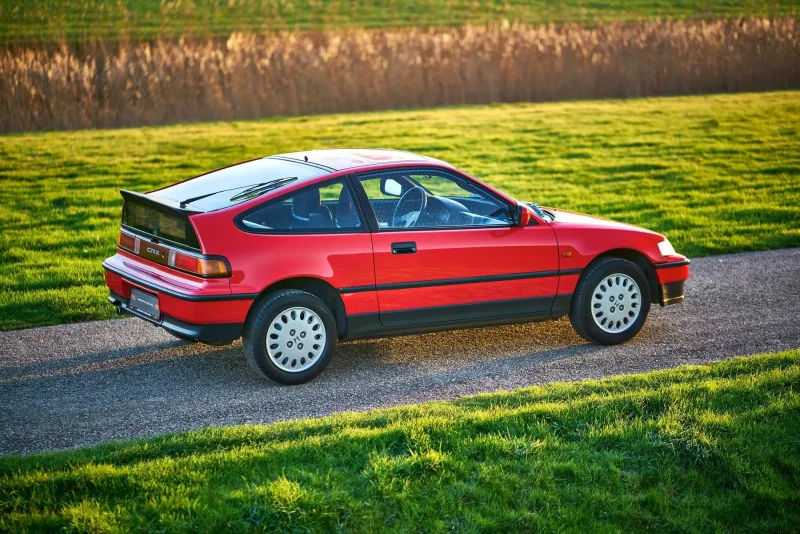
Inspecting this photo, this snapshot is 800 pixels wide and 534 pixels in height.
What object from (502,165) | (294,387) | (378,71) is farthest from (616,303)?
(378,71)

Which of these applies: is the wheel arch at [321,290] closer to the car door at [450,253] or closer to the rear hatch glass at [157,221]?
the car door at [450,253]

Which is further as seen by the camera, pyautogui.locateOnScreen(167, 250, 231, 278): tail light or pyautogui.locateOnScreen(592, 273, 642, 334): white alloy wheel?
pyautogui.locateOnScreen(592, 273, 642, 334): white alloy wheel

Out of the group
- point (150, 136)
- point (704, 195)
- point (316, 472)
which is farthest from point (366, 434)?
point (150, 136)

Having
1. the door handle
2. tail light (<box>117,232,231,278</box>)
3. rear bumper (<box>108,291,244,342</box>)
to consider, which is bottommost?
rear bumper (<box>108,291,244,342</box>)

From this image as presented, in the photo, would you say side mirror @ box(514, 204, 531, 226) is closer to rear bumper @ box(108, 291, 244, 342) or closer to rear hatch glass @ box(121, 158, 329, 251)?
rear hatch glass @ box(121, 158, 329, 251)

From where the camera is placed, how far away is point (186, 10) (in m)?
38.7

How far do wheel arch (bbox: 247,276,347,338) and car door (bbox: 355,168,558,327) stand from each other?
0.99 ft

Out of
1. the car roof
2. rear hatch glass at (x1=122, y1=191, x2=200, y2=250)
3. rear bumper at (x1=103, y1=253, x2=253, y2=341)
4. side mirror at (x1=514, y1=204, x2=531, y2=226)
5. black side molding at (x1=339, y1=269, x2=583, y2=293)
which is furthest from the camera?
side mirror at (x1=514, y1=204, x2=531, y2=226)

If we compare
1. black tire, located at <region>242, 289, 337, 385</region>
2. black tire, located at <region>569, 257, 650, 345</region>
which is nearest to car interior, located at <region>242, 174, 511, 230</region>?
black tire, located at <region>242, 289, 337, 385</region>

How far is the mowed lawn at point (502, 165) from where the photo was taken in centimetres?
1103

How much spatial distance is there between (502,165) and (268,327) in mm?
10495

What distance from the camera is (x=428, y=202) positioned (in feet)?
24.2

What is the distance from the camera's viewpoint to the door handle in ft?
22.8

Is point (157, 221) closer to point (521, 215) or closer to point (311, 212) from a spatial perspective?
point (311, 212)
